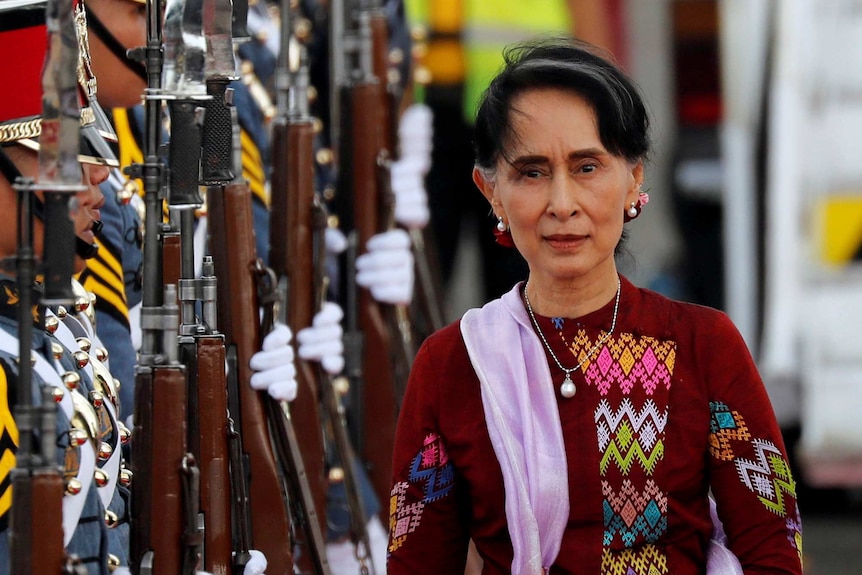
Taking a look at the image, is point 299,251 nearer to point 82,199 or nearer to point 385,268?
point 385,268

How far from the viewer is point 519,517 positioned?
254 cm

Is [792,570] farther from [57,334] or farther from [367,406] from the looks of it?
[367,406]

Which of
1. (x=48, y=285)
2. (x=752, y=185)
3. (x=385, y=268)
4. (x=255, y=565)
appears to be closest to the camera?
(x=48, y=285)

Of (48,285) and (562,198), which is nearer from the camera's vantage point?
(48,285)

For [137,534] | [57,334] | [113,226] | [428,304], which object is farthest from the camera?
[428,304]

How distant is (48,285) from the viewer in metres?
2.41

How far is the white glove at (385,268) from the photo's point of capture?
210 inches

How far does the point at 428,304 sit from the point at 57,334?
3.29 metres

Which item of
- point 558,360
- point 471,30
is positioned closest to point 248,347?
point 558,360

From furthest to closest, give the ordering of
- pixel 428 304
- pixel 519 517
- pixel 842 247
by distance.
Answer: pixel 842 247
pixel 428 304
pixel 519 517

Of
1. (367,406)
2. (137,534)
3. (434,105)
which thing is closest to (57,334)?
(137,534)

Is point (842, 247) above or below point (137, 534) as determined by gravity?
above

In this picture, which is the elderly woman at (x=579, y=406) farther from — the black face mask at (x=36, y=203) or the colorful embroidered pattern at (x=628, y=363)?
the black face mask at (x=36, y=203)

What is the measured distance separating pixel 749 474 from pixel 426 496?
0.45 m
